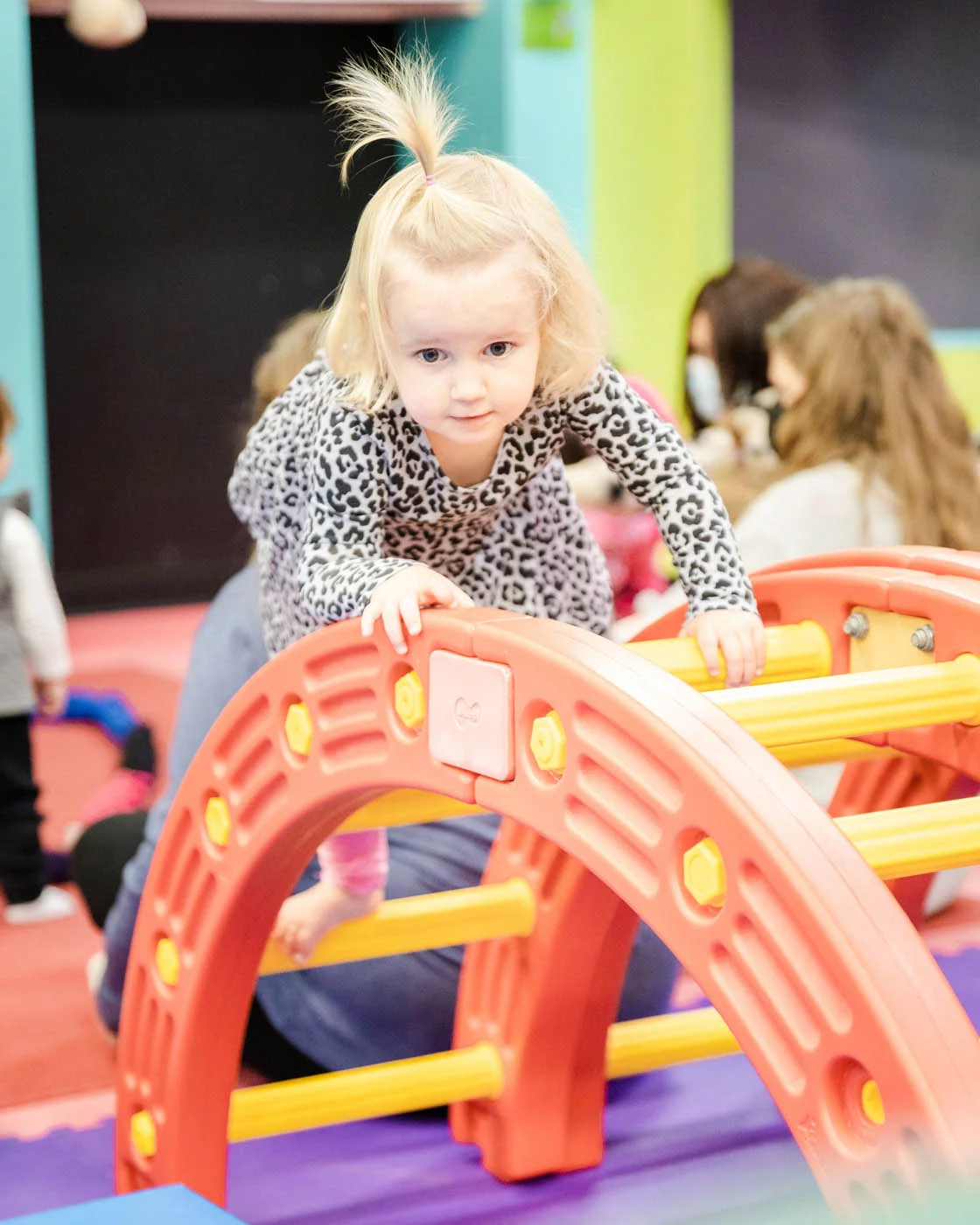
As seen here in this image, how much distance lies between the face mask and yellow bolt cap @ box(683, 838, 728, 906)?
6.64ft

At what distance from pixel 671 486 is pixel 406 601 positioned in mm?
267

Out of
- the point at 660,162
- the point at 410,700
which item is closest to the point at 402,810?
the point at 410,700

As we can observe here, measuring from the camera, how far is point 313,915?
1.35 meters

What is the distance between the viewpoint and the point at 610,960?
1.49m

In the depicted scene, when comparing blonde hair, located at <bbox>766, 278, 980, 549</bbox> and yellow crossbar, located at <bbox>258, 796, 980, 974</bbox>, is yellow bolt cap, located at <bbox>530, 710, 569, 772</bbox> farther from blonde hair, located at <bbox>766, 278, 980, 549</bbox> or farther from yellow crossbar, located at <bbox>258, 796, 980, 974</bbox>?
blonde hair, located at <bbox>766, 278, 980, 549</bbox>

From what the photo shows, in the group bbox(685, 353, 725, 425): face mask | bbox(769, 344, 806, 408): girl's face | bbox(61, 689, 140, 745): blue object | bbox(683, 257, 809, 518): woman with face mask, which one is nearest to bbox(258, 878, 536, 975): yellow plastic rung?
bbox(769, 344, 806, 408): girl's face

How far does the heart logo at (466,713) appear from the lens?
1.00 m

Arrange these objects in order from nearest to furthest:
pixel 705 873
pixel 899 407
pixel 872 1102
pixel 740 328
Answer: pixel 872 1102, pixel 705 873, pixel 899 407, pixel 740 328

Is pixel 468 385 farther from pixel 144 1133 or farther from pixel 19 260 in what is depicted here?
pixel 19 260

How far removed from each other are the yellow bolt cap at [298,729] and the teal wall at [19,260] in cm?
314

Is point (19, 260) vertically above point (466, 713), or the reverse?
point (19, 260)

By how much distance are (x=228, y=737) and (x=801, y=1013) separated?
600mm

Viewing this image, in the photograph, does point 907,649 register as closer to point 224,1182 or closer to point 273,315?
point 224,1182

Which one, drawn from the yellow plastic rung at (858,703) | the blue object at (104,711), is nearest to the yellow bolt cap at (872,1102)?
the yellow plastic rung at (858,703)
